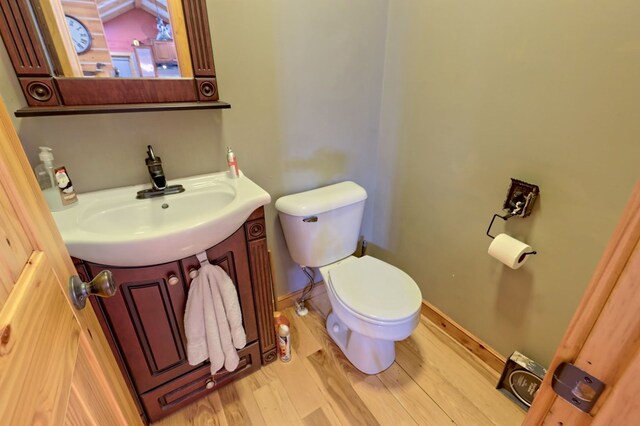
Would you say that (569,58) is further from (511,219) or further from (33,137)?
(33,137)

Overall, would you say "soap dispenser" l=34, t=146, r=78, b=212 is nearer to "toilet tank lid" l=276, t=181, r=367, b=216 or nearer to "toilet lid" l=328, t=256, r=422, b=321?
"toilet tank lid" l=276, t=181, r=367, b=216

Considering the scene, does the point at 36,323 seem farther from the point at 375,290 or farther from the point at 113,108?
the point at 375,290

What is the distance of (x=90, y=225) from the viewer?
970mm

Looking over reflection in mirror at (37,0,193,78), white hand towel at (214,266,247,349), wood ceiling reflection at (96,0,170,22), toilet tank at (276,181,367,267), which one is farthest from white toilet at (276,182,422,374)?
wood ceiling reflection at (96,0,170,22)

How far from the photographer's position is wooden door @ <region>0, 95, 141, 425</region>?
0.33 metres

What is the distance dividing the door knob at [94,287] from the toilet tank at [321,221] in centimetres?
87

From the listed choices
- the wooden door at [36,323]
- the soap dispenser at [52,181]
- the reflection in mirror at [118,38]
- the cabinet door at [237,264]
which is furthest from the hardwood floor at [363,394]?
the reflection in mirror at [118,38]

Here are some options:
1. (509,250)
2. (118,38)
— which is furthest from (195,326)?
(509,250)

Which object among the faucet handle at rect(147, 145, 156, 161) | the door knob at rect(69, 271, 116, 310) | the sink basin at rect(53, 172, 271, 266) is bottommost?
the sink basin at rect(53, 172, 271, 266)

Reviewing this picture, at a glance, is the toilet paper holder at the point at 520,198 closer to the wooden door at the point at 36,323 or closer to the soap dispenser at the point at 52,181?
the wooden door at the point at 36,323

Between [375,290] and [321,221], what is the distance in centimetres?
40

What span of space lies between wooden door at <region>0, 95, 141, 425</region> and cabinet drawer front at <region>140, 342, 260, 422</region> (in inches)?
27.2

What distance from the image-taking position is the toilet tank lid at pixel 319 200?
138cm

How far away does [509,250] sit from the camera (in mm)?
1138
